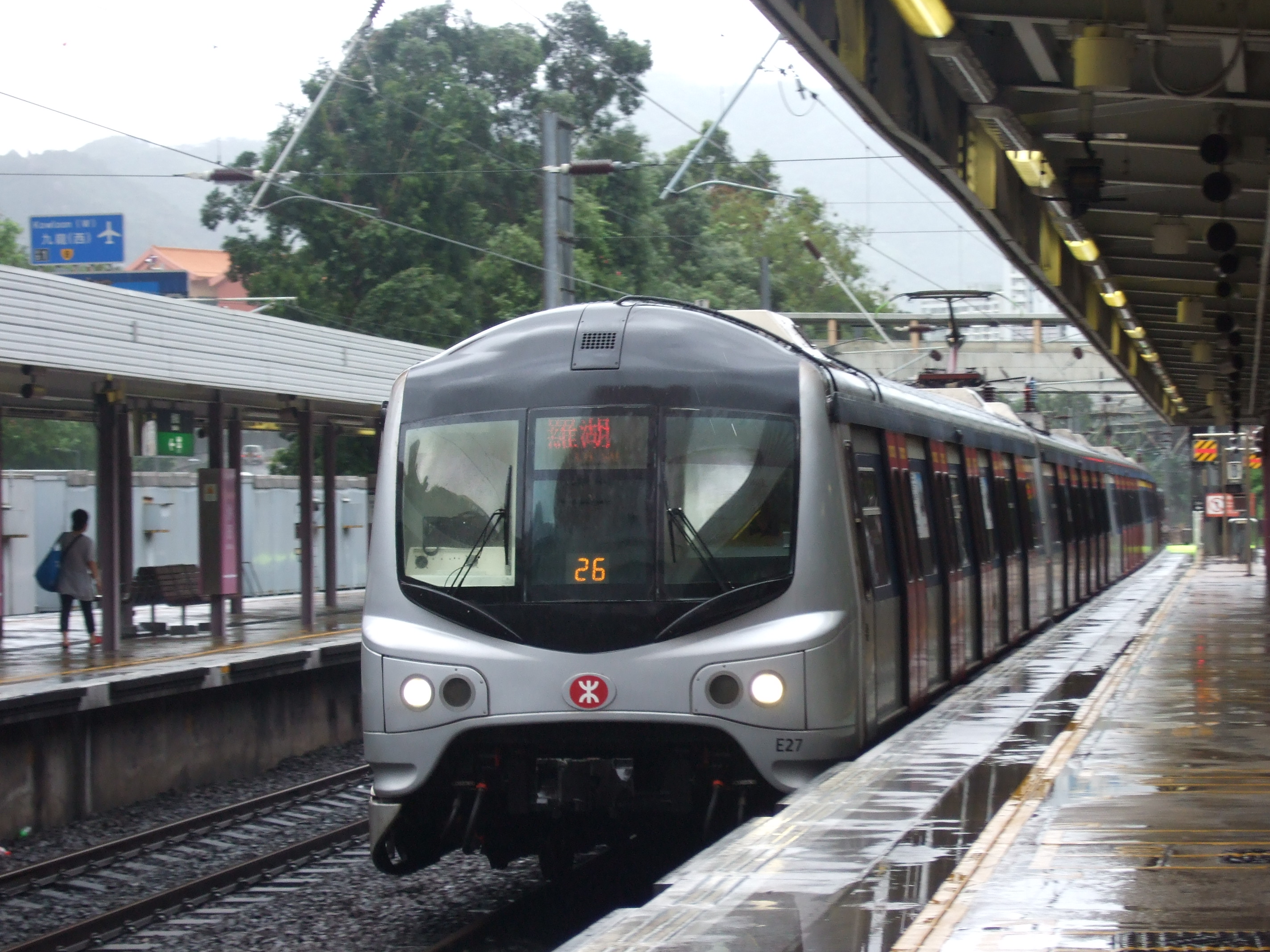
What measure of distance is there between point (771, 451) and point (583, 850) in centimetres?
227

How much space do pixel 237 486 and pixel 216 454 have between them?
45 centimetres

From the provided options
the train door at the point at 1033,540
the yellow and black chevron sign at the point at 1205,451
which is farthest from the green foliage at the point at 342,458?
the yellow and black chevron sign at the point at 1205,451

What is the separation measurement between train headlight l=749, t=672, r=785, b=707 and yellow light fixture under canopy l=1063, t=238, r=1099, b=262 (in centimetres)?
826

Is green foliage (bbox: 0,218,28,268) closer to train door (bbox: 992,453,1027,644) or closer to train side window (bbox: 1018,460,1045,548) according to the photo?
train side window (bbox: 1018,460,1045,548)

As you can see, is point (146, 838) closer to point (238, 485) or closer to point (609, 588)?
point (609, 588)

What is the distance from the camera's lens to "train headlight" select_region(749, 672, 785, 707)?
7707mm

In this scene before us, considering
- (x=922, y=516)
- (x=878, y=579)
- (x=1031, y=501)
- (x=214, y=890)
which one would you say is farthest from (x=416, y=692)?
(x=1031, y=501)

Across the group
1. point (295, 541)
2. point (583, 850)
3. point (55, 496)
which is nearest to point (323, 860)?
point (583, 850)

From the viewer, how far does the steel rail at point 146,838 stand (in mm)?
10586

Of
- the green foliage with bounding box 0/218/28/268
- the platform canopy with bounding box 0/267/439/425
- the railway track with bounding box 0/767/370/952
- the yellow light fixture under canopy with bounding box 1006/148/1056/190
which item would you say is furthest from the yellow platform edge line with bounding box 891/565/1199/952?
the green foliage with bounding box 0/218/28/268

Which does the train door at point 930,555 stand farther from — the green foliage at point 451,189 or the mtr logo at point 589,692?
the green foliage at point 451,189

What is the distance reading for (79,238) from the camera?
33.9 metres

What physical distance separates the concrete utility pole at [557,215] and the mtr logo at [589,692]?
971 centimetres

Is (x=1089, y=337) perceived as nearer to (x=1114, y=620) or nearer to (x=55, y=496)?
(x=1114, y=620)
